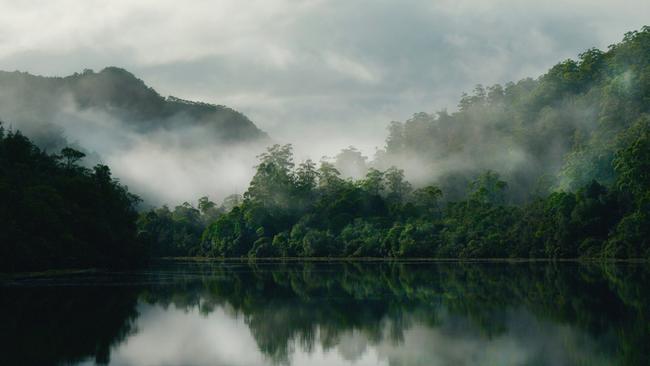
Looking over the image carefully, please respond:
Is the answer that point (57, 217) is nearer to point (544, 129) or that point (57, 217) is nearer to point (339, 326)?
point (339, 326)

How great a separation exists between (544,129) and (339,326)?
89.1m

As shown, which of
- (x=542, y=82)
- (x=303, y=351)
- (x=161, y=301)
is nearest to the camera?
(x=303, y=351)

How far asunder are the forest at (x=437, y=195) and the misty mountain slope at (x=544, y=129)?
22cm

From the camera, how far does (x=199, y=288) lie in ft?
115

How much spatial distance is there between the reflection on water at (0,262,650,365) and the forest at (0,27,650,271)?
68.6ft

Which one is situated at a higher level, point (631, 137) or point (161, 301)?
point (631, 137)

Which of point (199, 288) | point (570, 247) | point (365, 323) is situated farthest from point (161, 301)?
point (570, 247)

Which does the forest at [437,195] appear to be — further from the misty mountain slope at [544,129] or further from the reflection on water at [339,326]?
the reflection on water at [339,326]

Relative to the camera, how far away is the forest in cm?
5659

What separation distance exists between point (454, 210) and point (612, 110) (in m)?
21.4

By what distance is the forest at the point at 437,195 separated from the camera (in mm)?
56594

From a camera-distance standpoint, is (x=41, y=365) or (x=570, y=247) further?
(x=570, y=247)

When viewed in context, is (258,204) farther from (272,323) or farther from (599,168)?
(272,323)

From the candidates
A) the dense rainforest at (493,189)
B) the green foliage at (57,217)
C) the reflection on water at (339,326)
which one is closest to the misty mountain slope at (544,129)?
the dense rainforest at (493,189)
